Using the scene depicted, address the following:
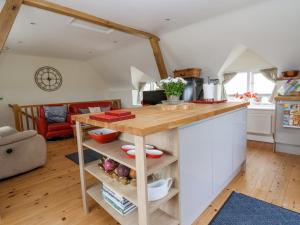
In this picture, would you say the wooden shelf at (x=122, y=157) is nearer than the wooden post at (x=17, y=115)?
Yes

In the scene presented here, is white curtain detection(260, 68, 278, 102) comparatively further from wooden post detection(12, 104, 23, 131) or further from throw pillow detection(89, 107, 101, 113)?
wooden post detection(12, 104, 23, 131)

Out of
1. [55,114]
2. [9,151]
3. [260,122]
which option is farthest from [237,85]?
[55,114]

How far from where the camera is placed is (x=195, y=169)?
1454mm

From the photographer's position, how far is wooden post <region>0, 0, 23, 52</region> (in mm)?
2316

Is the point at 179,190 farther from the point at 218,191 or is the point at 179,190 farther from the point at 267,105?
the point at 267,105

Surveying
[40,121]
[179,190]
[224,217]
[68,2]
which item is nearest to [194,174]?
[179,190]

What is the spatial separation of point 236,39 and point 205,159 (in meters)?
2.79

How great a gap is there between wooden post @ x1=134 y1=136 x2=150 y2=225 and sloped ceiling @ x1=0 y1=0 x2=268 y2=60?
229 cm

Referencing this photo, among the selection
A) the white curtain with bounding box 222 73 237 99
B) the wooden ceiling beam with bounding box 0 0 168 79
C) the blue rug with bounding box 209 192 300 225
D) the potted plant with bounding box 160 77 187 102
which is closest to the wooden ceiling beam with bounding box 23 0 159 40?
the wooden ceiling beam with bounding box 0 0 168 79

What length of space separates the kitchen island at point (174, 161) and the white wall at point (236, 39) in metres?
2.04

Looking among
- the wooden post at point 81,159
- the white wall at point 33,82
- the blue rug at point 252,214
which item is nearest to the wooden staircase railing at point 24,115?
the white wall at point 33,82

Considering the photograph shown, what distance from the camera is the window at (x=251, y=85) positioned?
407cm

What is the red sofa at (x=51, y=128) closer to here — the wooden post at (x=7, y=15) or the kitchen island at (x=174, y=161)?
the wooden post at (x=7, y=15)

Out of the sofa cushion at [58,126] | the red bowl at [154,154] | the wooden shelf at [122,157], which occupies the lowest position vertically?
the sofa cushion at [58,126]
